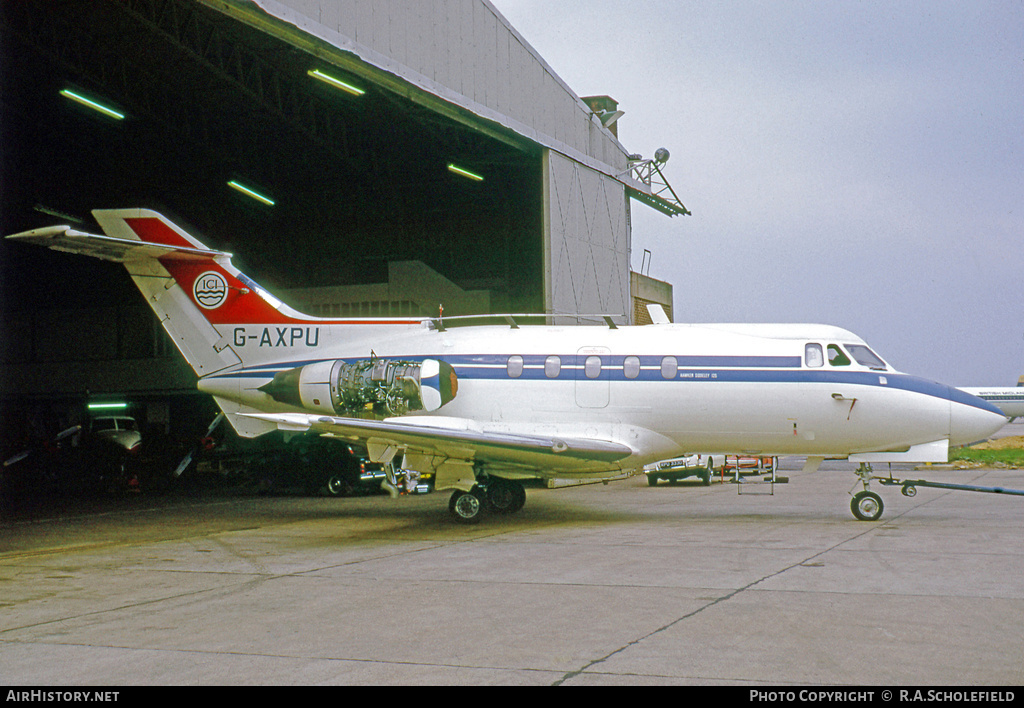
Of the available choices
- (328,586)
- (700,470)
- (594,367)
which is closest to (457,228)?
(700,470)

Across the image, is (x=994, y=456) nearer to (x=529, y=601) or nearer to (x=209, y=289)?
(x=209, y=289)

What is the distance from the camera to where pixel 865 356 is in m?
15.0

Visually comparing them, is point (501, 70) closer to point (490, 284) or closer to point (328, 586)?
point (490, 284)

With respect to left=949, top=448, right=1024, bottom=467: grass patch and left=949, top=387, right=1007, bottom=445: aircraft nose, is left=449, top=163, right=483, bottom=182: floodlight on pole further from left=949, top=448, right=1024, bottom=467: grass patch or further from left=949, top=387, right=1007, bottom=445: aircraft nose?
left=949, top=448, right=1024, bottom=467: grass patch

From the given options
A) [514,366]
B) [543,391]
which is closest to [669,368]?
[543,391]

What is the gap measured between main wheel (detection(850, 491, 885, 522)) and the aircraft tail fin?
36.0ft

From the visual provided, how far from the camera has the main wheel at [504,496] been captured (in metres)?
16.8

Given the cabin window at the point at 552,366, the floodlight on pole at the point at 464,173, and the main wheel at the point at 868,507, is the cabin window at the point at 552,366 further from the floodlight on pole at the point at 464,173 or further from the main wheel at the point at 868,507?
the floodlight on pole at the point at 464,173

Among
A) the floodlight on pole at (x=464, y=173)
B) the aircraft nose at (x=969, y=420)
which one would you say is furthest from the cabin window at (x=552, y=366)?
the floodlight on pole at (x=464, y=173)

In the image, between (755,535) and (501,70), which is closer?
(755,535)

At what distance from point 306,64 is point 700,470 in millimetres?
15120

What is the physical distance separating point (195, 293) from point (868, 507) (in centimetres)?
1346

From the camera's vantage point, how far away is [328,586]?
941cm

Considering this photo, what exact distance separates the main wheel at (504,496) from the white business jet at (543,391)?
4 centimetres
